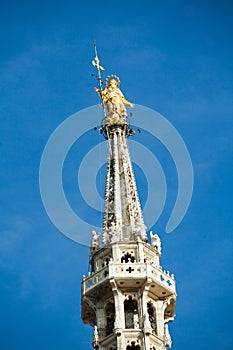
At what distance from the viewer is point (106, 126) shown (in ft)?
322

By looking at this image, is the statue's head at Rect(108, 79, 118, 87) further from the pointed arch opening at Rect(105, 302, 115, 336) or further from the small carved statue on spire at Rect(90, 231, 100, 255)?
the pointed arch opening at Rect(105, 302, 115, 336)

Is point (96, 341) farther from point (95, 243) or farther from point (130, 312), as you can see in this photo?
point (95, 243)

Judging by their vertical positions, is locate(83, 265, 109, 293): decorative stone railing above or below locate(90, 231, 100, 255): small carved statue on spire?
below

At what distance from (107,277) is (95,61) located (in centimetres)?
3408

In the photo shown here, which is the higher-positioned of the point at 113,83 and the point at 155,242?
the point at 113,83

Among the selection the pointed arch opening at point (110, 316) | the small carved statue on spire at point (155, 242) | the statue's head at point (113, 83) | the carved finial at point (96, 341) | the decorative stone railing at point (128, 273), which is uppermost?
the statue's head at point (113, 83)

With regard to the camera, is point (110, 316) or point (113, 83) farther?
point (113, 83)

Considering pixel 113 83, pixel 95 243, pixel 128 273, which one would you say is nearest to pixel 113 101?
pixel 113 83

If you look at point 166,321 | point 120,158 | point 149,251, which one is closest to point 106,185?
point 120,158

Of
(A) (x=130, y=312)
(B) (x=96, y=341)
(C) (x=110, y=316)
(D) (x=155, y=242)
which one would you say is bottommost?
(B) (x=96, y=341)

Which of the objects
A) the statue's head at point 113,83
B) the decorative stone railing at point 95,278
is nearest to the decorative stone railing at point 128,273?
the decorative stone railing at point 95,278

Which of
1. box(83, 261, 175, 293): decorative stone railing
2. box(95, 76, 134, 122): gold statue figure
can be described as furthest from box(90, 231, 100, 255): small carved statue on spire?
box(95, 76, 134, 122): gold statue figure

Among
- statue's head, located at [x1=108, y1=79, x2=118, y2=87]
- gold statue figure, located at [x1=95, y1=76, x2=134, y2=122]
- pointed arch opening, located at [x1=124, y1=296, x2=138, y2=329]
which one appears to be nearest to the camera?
pointed arch opening, located at [x1=124, y1=296, x2=138, y2=329]

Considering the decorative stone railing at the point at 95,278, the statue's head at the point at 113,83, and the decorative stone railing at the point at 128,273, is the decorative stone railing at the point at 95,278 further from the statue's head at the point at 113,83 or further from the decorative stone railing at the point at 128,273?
the statue's head at the point at 113,83
